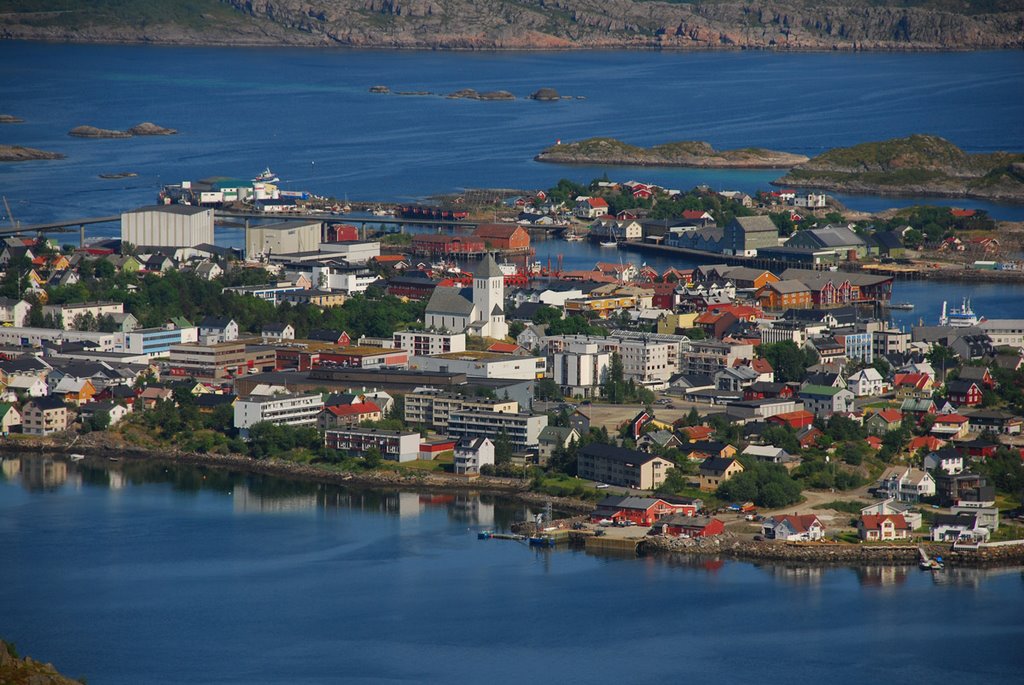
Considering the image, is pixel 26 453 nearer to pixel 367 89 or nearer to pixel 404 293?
pixel 404 293

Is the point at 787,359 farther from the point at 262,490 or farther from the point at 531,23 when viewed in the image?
the point at 531,23

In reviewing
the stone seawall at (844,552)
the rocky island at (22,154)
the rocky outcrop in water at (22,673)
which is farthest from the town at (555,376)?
the rocky island at (22,154)

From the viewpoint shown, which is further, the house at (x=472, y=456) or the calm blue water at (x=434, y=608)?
the house at (x=472, y=456)

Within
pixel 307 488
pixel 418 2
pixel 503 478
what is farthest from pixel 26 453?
pixel 418 2

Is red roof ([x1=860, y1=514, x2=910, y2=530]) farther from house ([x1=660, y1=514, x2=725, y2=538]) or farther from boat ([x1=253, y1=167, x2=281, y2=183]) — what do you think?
boat ([x1=253, y1=167, x2=281, y2=183])

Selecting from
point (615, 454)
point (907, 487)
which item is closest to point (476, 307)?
point (615, 454)

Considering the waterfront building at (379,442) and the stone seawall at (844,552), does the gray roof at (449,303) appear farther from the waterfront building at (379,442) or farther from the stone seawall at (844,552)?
the stone seawall at (844,552)
